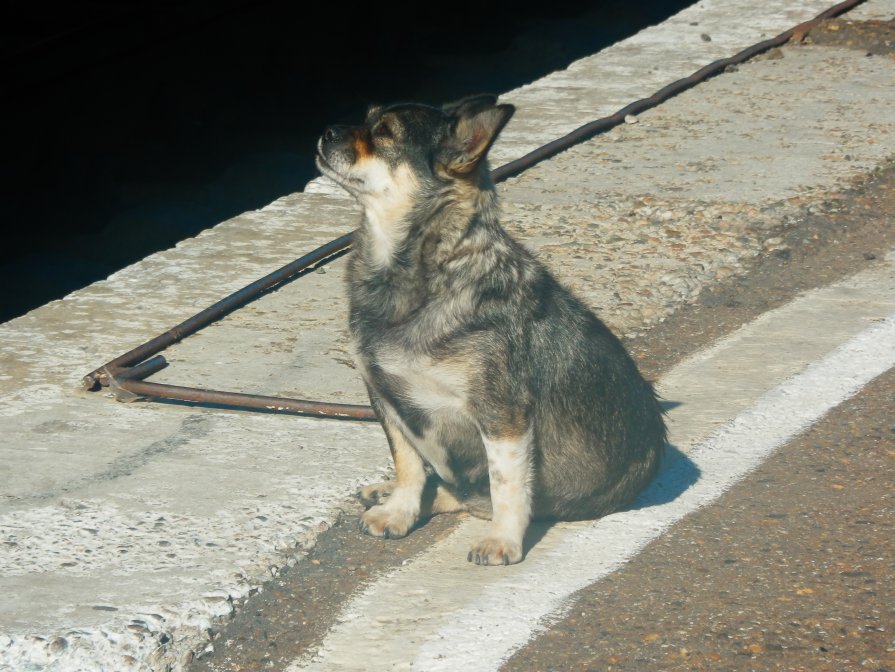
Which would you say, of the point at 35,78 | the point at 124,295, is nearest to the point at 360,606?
the point at 124,295

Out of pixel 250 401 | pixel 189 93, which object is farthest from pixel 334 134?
pixel 189 93

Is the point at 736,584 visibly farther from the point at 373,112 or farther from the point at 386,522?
the point at 373,112

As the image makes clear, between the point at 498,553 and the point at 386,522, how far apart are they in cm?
40

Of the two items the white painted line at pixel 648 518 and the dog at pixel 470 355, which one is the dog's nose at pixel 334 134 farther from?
the white painted line at pixel 648 518

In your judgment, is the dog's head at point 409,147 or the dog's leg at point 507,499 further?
the dog's head at point 409,147

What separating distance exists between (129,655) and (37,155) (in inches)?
282

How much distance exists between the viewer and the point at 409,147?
14.1 ft

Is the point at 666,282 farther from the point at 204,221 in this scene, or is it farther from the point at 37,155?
the point at 37,155

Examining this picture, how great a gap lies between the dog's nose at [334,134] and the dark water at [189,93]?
4186mm

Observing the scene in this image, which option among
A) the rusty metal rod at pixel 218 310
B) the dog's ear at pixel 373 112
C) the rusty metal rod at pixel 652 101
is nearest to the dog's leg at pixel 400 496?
the dog's ear at pixel 373 112

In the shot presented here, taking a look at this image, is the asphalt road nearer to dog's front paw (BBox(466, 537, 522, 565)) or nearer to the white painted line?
the white painted line

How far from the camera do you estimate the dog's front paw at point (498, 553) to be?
158 inches

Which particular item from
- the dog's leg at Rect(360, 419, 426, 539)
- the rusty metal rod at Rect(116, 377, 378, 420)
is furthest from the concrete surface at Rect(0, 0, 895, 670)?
the dog's leg at Rect(360, 419, 426, 539)

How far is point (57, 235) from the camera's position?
356 inches
